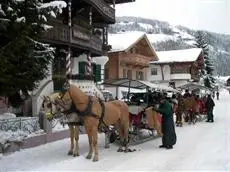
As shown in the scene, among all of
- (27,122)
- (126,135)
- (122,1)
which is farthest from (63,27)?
(122,1)

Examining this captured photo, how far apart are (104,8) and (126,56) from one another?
1669 centimetres

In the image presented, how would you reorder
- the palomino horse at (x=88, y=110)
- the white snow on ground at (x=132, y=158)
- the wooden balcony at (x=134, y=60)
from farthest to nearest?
the wooden balcony at (x=134, y=60) < the palomino horse at (x=88, y=110) < the white snow on ground at (x=132, y=158)

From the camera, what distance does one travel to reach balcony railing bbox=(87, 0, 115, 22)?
29.1 m

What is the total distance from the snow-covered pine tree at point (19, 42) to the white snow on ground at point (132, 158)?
78.6 inches

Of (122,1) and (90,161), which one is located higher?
(122,1)

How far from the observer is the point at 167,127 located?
14914 millimetres

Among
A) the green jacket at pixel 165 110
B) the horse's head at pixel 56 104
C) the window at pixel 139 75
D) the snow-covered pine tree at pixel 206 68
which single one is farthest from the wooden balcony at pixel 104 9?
the snow-covered pine tree at pixel 206 68

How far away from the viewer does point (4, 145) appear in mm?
13445

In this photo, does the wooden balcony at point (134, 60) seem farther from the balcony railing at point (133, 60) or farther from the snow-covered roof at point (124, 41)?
the snow-covered roof at point (124, 41)

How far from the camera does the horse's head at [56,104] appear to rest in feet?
38.7

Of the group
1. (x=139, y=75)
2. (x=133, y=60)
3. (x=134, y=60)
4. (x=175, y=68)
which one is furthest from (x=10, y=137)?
(x=175, y=68)

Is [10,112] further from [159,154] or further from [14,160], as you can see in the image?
[159,154]

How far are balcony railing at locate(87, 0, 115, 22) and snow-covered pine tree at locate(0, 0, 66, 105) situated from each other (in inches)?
632

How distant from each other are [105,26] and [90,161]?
26.8 m
